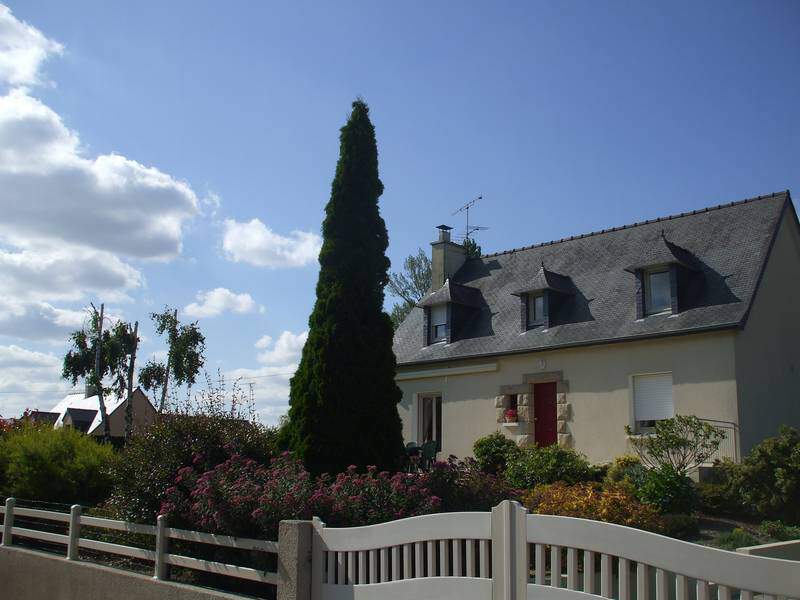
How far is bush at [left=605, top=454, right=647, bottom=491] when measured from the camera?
1292cm

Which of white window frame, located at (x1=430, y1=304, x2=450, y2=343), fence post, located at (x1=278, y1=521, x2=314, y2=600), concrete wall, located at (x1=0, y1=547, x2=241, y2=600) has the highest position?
white window frame, located at (x1=430, y1=304, x2=450, y2=343)

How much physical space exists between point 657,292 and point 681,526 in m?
7.92

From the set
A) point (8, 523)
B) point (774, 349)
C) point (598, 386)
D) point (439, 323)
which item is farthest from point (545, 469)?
point (8, 523)

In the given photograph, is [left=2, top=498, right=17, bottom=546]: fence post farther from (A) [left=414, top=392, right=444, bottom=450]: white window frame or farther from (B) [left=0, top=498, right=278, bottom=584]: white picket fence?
(A) [left=414, top=392, right=444, bottom=450]: white window frame

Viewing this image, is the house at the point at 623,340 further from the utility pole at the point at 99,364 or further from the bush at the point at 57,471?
the utility pole at the point at 99,364

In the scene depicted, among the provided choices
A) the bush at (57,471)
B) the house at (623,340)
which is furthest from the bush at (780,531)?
the bush at (57,471)

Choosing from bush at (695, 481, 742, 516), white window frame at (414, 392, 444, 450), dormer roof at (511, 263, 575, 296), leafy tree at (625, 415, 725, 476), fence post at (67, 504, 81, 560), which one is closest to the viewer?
fence post at (67, 504, 81, 560)

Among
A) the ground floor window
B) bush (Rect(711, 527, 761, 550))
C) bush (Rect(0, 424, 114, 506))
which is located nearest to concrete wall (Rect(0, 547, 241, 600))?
bush (Rect(0, 424, 114, 506))

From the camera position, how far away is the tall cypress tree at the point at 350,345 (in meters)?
9.93

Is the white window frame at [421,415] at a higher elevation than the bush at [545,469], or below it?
higher

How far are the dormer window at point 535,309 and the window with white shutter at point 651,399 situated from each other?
11.0 ft

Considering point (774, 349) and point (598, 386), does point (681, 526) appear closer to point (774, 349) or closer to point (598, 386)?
point (598, 386)

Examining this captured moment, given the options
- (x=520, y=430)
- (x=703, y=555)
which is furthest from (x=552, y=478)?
(x=703, y=555)

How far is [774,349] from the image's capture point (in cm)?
1691
